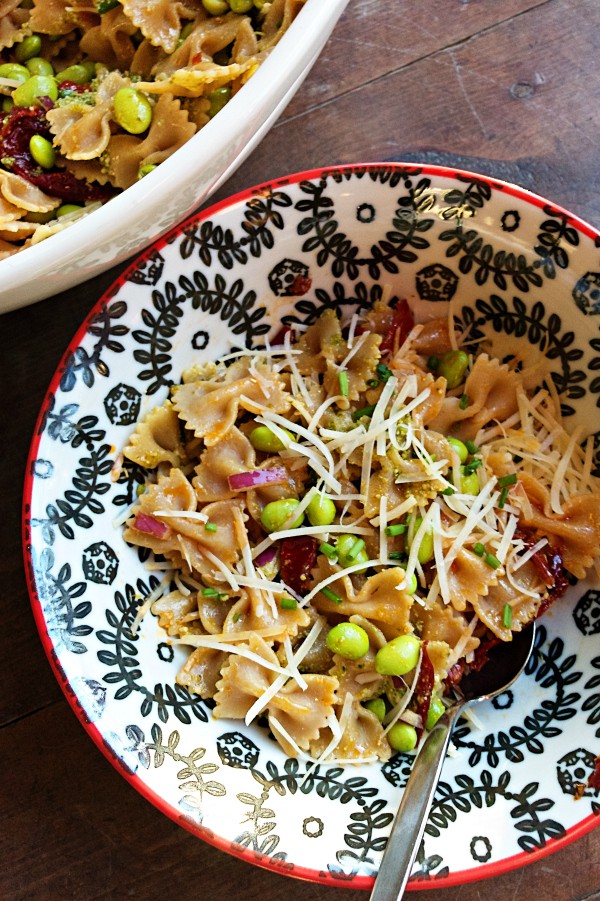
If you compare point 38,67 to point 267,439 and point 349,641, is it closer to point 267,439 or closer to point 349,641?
point 267,439

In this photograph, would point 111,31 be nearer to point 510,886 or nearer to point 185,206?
point 185,206

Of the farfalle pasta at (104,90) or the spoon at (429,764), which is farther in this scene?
the farfalle pasta at (104,90)

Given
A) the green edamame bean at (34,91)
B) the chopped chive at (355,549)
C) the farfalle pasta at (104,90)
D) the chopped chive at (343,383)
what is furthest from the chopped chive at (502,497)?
the green edamame bean at (34,91)

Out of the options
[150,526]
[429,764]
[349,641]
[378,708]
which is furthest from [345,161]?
[429,764]

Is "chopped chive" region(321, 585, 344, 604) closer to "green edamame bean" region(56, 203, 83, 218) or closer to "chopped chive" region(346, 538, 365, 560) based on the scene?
"chopped chive" region(346, 538, 365, 560)

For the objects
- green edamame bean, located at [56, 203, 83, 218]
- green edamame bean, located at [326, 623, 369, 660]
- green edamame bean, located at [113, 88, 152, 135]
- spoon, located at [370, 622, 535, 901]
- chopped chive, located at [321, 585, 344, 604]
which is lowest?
spoon, located at [370, 622, 535, 901]

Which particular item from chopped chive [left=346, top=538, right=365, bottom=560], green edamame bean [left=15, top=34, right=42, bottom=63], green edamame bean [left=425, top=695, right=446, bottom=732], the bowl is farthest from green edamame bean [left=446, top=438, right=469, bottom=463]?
green edamame bean [left=15, top=34, right=42, bottom=63]

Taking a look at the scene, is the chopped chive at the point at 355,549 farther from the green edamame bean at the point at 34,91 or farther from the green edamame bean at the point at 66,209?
the green edamame bean at the point at 34,91

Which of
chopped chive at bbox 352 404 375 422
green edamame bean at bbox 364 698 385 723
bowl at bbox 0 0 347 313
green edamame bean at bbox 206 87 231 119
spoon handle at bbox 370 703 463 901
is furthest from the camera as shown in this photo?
chopped chive at bbox 352 404 375 422
